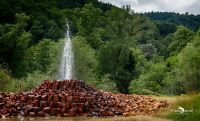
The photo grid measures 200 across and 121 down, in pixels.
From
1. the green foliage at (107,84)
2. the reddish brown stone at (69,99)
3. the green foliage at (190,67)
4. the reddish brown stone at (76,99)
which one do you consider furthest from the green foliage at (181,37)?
the reddish brown stone at (69,99)

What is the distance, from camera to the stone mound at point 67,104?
17.1 meters

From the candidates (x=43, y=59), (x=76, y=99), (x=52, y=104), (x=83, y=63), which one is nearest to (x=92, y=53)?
(x=83, y=63)

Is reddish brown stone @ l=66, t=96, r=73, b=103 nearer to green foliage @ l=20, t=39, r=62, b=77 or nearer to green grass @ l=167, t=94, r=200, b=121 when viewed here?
green grass @ l=167, t=94, r=200, b=121

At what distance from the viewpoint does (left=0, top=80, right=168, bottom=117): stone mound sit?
1709 centimetres

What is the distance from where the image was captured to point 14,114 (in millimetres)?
17062

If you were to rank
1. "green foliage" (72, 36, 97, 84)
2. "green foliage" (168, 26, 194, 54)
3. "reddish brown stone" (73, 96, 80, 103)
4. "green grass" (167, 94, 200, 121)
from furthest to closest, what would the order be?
"green foliage" (168, 26, 194, 54) < "green foliage" (72, 36, 97, 84) < "reddish brown stone" (73, 96, 80, 103) < "green grass" (167, 94, 200, 121)

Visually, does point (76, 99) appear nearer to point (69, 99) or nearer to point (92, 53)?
point (69, 99)

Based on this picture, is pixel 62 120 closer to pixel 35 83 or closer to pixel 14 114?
pixel 14 114

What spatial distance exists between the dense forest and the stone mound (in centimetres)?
1051

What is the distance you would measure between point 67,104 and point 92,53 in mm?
38547

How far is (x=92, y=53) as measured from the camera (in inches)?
2196

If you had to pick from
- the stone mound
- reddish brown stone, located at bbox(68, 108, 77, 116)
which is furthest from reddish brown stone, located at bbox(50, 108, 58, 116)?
reddish brown stone, located at bbox(68, 108, 77, 116)

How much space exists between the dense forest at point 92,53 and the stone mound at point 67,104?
1051 cm

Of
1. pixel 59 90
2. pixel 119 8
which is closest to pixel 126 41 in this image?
pixel 119 8
